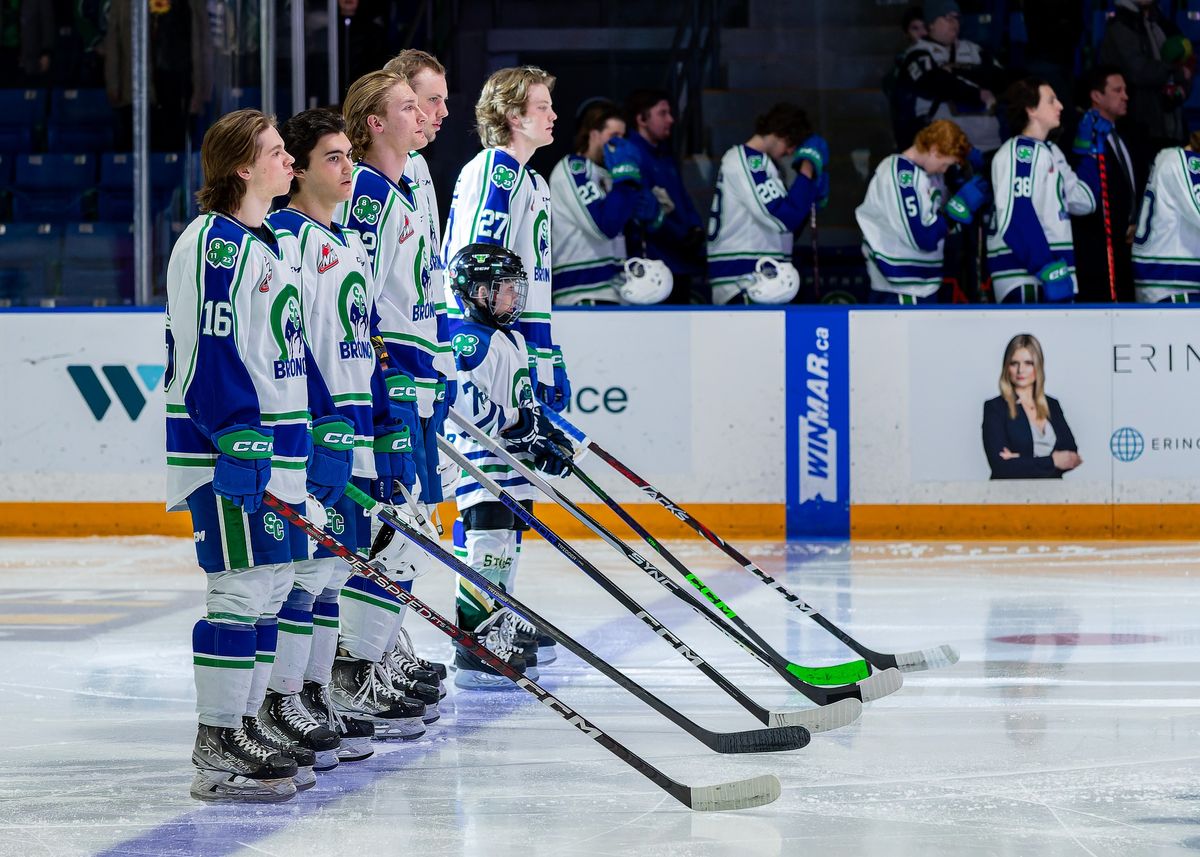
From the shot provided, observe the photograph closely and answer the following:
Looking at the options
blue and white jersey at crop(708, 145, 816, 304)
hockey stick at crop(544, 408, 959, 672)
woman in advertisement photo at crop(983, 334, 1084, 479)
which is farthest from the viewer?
blue and white jersey at crop(708, 145, 816, 304)

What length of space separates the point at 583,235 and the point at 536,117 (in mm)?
3248

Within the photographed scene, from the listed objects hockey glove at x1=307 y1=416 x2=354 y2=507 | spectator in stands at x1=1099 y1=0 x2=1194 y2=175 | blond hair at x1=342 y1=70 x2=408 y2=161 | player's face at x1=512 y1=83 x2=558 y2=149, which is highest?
spectator in stands at x1=1099 y1=0 x2=1194 y2=175

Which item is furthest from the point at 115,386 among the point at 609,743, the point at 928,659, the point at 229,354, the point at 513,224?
the point at 609,743

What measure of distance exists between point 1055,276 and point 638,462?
2.01 m

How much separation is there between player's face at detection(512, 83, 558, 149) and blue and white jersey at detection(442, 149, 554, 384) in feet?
0.26

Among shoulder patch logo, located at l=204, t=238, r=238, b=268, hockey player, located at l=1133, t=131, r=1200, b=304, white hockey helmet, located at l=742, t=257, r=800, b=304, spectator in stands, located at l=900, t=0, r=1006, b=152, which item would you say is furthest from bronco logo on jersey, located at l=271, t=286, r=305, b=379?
spectator in stands, located at l=900, t=0, r=1006, b=152

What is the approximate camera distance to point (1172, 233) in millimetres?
8125

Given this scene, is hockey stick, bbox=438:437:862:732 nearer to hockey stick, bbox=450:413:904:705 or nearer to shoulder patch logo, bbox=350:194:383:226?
hockey stick, bbox=450:413:904:705

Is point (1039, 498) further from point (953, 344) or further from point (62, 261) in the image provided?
point (62, 261)

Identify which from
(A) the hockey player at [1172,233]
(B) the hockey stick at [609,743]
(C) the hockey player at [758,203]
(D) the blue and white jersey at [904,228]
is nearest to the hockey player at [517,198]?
(B) the hockey stick at [609,743]

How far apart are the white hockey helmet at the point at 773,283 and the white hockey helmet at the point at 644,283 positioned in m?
0.39

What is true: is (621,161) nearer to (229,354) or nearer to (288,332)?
(288,332)

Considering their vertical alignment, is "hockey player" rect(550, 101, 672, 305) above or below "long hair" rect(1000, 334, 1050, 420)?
above

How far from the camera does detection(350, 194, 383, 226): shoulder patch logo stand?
394 centimetres
